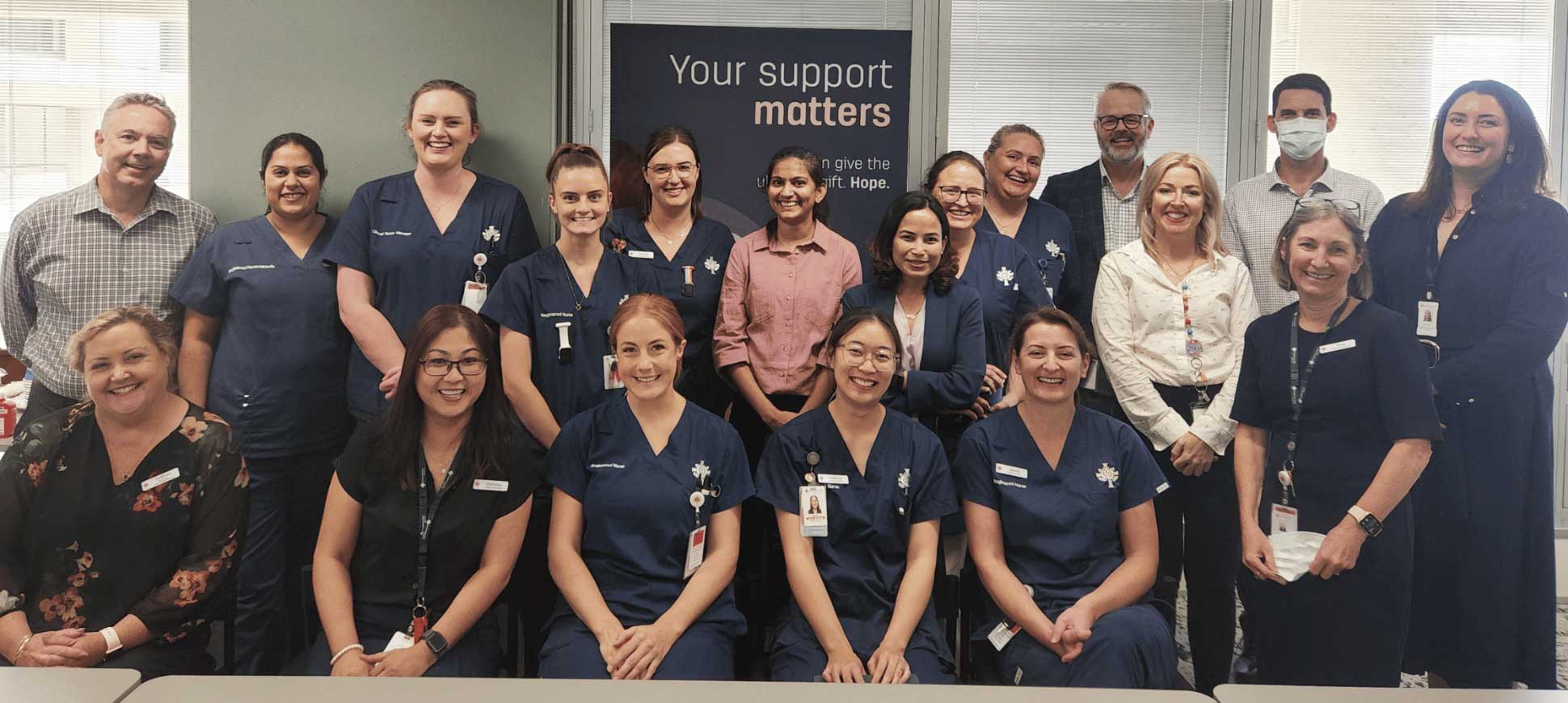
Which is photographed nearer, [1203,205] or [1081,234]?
[1203,205]

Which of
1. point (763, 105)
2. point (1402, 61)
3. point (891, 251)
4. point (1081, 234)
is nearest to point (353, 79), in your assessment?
point (763, 105)

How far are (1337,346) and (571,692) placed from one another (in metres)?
2.27

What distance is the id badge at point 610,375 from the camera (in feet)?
9.84

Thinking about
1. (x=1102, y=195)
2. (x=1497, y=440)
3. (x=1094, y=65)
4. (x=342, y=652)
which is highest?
(x=1094, y=65)

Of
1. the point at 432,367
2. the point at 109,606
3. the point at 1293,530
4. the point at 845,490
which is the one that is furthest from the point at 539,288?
the point at 1293,530

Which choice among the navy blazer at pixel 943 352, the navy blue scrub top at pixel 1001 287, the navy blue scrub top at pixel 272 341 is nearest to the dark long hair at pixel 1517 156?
the navy blue scrub top at pixel 1001 287

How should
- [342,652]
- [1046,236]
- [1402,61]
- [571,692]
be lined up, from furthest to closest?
[1402,61] < [1046,236] < [342,652] < [571,692]

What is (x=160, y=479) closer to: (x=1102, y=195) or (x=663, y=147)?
(x=663, y=147)

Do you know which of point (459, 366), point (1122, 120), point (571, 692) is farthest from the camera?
point (1122, 120)

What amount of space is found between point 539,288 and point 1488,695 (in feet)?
7.56

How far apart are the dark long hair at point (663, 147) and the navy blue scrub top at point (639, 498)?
79cm

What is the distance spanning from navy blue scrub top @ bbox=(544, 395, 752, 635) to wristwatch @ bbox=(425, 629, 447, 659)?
27 cm

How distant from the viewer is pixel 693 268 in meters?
3.14

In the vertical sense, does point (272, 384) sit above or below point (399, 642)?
above
